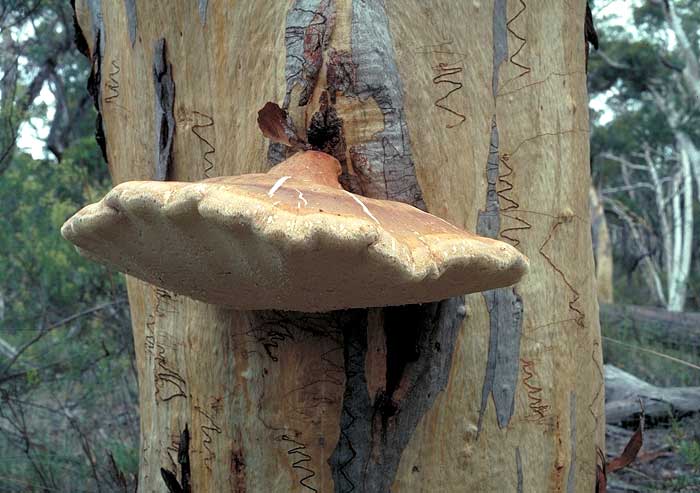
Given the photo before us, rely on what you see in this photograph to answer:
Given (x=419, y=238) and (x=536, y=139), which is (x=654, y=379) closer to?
(x=536, y=139)

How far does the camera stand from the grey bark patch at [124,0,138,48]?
52.3 inches

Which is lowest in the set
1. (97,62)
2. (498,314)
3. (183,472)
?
(183,472)

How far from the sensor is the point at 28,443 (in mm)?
2891

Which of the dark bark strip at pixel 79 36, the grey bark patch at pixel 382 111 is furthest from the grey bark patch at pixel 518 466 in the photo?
the dark bark strip at pixel 79 36

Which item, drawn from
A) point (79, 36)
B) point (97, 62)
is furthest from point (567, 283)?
point (79, 36)

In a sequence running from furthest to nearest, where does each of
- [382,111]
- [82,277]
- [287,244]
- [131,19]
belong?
[82,277]
[131,19]
[382,111]
[287,244]

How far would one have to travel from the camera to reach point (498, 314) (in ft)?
3.81

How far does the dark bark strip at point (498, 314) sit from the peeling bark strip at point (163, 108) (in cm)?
62

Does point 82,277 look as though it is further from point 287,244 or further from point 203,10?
point 287,244

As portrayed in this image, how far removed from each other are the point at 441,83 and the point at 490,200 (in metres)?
0.23

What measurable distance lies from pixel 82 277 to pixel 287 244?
16.2ft

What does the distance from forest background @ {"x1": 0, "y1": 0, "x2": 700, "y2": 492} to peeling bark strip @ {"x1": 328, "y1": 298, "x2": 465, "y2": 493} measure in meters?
0.85

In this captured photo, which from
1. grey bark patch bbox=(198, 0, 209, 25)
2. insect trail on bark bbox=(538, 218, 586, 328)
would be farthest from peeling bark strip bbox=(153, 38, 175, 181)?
insect trail on bark bbox=(538, 218, 586, 328)

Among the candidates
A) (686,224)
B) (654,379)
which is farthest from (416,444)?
(686,224)
